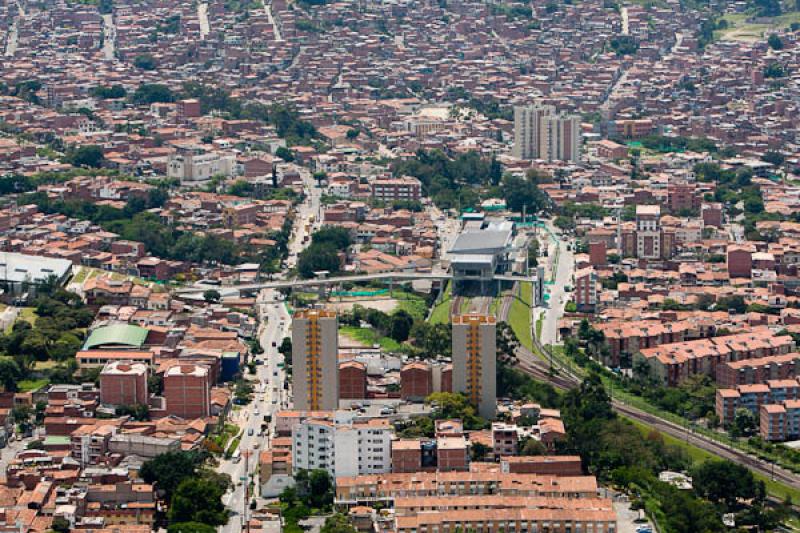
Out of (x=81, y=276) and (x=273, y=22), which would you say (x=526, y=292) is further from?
(x=273, y=22)

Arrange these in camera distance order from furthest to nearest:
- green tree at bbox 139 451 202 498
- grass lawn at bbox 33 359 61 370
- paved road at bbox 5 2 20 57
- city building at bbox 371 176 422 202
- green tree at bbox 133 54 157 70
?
paved road at bbox 5 2 20 57, green tree at bbox 133 54 157 70, city building at bbox 371 176 422 202, grass lawn at bbox 33 359 61 370, green tree at bbox 139 451 202 498

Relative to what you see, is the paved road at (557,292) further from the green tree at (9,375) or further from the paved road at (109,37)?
the paved road at (109,37)

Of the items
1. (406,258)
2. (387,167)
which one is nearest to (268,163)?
(387,167)

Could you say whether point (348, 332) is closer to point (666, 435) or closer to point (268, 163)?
point (666, 435)

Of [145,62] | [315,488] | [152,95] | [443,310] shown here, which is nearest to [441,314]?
[443,310]

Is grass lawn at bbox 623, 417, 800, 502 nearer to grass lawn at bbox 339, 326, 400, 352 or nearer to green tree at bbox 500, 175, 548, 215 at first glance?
grass lawn at bbox 339, 326, 400, 352

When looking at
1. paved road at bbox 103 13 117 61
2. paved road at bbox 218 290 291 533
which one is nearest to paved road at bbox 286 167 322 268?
paved road at bbox 218 290 291 533

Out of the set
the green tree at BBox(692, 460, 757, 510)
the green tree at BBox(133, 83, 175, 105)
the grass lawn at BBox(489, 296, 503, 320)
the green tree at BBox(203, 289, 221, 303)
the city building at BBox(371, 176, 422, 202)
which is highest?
the green tree at BBox(133, 83, 175, 105)
